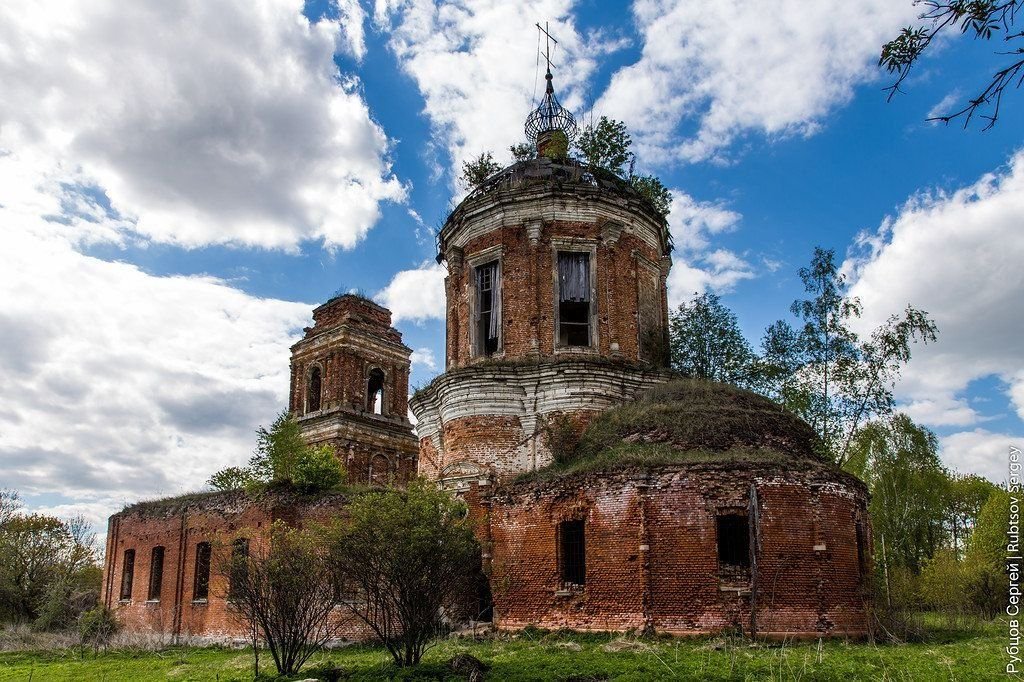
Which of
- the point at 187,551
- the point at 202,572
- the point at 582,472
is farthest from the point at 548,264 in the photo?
the point at 187,551

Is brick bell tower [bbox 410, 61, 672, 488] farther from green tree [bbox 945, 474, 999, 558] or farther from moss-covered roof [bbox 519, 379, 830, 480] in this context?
green tree [bbox 945, 474, 999, 558]

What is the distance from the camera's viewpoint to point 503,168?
83.0ft

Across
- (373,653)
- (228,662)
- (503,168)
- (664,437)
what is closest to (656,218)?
(503,168)

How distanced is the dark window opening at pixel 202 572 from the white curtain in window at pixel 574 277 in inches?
512

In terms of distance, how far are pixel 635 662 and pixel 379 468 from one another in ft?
93.7

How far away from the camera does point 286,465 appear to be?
2439cm

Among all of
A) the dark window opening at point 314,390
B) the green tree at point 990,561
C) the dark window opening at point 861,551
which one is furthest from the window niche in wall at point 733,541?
the dark window opening at point 314,390

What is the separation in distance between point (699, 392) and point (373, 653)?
9.43 metres

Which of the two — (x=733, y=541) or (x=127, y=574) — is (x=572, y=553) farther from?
(x=127, y=574)

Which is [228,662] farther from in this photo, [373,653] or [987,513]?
[987,513]

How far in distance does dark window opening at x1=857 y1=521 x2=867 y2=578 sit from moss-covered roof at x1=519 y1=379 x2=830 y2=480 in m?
1.53

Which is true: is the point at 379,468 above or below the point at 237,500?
above

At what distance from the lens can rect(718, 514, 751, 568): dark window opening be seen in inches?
588

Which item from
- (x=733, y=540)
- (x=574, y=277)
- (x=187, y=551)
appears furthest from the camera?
(x=187, y=551)
